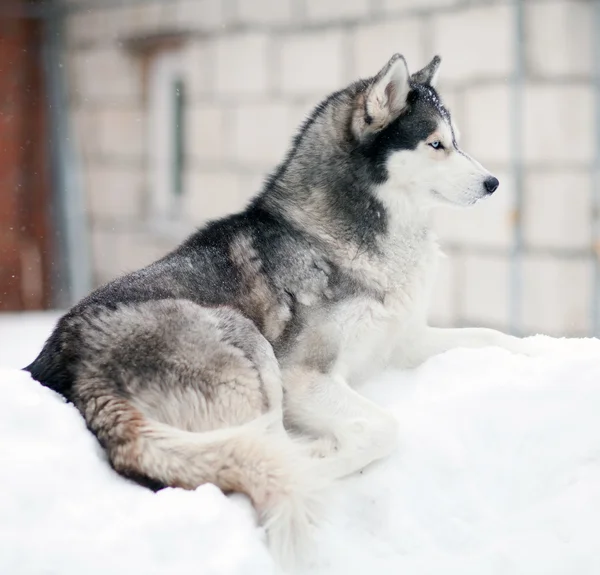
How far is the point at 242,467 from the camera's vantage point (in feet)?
6.84

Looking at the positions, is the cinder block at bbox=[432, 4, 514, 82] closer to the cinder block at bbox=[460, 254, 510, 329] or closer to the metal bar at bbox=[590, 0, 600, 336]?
the metal bar at bbox=[590, 0, 600, 336]

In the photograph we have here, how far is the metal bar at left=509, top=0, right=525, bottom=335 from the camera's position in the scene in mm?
4961

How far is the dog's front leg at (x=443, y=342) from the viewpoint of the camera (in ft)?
9.31

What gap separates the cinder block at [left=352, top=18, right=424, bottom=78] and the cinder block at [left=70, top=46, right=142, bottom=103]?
2445mm

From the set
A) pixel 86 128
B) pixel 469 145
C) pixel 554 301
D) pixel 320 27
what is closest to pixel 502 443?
pixel 554 301

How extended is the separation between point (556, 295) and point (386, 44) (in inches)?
77.9

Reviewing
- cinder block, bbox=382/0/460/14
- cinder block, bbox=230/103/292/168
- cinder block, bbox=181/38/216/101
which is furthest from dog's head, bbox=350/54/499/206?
cinder block, bbox=181/38/216/101

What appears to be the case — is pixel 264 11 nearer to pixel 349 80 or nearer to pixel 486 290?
pixel 349 80

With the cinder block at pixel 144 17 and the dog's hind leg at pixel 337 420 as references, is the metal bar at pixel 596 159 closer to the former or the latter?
the dog's hind leg at pixel 337 420

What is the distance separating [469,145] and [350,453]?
11.1 ft

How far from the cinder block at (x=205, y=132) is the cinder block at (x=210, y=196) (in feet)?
0.54

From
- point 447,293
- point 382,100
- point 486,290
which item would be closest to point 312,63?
point 447,293

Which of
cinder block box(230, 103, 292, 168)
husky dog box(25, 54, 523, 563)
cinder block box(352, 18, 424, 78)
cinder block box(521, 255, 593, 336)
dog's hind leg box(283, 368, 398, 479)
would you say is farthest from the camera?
cinder block box(230, 103, 292, 168)

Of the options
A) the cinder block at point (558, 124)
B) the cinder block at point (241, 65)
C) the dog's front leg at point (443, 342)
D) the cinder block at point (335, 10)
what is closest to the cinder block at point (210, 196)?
the cinder block at point (241, 65)
